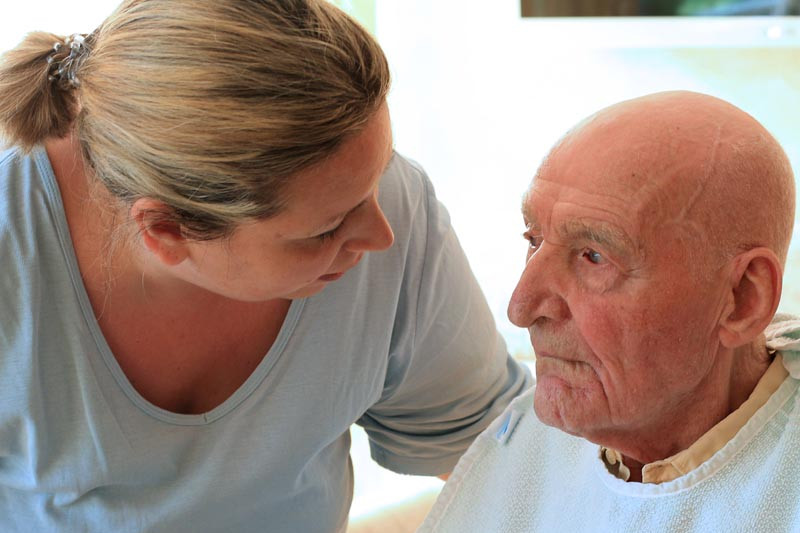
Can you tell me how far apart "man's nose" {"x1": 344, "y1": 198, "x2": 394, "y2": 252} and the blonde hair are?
0.49 feet

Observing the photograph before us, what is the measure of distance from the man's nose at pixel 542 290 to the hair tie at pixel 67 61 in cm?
65

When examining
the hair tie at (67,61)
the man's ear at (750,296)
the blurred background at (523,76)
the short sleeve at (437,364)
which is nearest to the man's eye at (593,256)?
the man's ear at (750,296)

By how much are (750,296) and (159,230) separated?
0.73 metres

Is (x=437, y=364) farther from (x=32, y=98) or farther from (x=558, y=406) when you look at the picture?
(x=32, y=98)

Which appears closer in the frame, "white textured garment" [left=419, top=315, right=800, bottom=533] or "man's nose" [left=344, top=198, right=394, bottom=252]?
"white textured garment" [left=419, top=315, right=800, bottom=533]

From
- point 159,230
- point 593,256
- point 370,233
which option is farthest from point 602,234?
point 159,230

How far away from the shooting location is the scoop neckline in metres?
1.27

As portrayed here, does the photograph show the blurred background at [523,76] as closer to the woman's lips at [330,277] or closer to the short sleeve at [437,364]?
the short sleeve at [437,364]

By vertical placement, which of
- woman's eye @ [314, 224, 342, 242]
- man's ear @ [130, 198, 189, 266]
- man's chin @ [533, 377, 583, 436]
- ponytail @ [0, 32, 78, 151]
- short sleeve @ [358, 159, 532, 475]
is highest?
ponytail @ [0, 32, 78, 151]

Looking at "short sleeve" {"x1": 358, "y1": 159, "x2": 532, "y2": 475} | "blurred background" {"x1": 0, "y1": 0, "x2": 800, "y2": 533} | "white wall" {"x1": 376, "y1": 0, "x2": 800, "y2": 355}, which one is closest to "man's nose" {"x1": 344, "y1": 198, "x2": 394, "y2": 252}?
"short sleeve" {"x1": 358, "y1": 159, "x2": 532, "y2": 475}

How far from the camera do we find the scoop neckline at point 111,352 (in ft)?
4.16

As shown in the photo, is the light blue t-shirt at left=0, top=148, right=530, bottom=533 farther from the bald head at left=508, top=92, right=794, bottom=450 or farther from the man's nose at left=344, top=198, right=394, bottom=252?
the bald head at left=508, top=92, right=794, bottom=450

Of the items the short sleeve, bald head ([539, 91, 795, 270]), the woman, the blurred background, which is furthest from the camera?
the blurred background

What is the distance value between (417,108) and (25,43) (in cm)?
181
